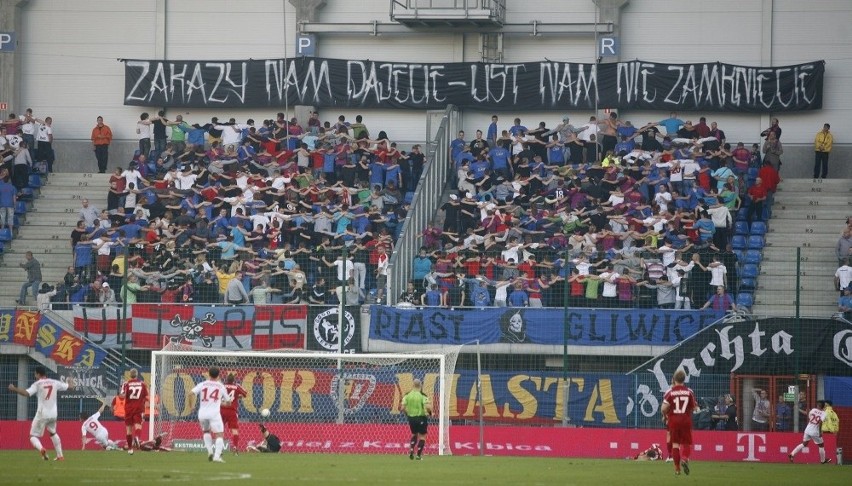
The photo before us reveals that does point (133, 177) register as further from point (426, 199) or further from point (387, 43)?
point (387, 43)

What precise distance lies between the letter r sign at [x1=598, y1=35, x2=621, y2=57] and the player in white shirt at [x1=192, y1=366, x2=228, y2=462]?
875 inches

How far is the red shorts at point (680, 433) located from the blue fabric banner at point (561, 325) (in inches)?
381

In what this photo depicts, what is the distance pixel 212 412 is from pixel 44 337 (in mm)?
12360

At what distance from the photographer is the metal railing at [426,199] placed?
3647 cm

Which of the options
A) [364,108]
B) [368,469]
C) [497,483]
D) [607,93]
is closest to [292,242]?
[364,108]

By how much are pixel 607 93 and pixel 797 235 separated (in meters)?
7.33

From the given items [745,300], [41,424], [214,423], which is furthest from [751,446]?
[41,424]

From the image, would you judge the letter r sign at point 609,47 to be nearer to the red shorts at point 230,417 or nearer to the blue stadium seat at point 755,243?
the blue stadium seat at point 755,243

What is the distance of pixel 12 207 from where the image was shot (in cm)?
4181

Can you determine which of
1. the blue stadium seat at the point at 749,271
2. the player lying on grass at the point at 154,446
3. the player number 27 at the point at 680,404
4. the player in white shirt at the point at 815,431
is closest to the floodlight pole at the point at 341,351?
the player lying on grass at the point at 154,446

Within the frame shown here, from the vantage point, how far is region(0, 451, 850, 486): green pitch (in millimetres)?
20281

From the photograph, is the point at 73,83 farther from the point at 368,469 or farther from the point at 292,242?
the point at 368,469

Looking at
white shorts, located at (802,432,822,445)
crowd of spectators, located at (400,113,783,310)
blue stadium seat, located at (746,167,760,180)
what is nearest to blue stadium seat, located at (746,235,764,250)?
crowd of spectators, located at (400,113,783,310)

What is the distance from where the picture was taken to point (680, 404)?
76.6 feet
